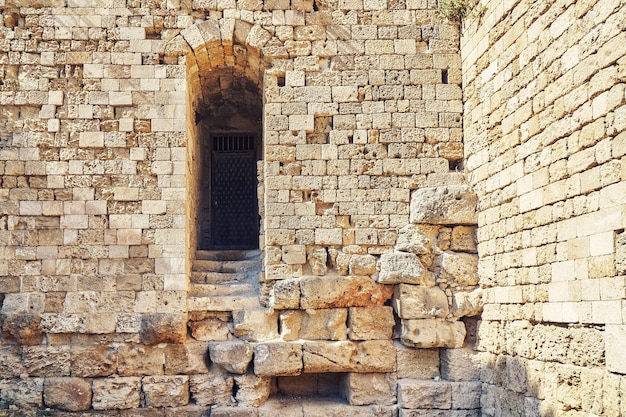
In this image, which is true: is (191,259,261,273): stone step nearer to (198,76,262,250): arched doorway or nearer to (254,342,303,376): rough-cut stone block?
(198,76,262,250): arched doorway

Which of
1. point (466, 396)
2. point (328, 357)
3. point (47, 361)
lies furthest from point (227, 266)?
point (466, 396)

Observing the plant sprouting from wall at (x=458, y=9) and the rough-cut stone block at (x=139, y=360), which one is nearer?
the rough-cut stone block at (x=139, y=360)

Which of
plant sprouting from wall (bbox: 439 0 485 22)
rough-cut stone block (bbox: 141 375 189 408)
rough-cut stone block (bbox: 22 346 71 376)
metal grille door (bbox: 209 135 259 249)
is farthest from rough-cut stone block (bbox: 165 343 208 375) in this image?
plant sprouting from wall (bbox: 439 0 485 22)

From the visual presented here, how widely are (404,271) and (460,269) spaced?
23.6 inches

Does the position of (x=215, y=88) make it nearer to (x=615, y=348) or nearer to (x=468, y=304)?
(x=468, y=304)

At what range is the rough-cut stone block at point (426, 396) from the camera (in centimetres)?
722

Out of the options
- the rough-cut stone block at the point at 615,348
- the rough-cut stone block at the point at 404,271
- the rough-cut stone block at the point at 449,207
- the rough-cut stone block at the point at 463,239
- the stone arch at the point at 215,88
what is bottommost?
the rough-cut stone block at the point at 615,348

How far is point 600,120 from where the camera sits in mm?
5172

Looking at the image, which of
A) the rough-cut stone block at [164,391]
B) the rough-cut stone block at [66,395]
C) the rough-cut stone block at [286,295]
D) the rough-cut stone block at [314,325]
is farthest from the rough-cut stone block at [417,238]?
the rough-cut stone block at [66,395]

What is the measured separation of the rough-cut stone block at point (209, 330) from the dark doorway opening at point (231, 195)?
6.96 feet

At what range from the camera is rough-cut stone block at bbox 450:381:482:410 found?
7211mm

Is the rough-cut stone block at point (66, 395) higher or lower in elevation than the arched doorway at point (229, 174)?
lower

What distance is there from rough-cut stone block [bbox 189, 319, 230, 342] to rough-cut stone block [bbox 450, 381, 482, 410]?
2.55m

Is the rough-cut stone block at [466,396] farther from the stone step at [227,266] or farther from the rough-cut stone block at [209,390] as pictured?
the stone step at [227,266]
